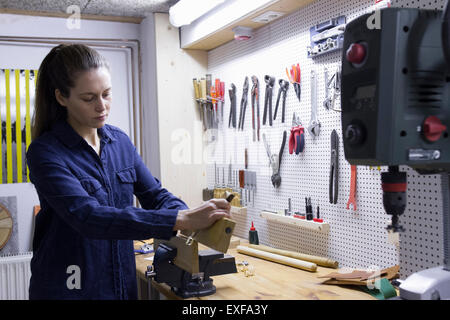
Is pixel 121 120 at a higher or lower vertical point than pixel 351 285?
higher

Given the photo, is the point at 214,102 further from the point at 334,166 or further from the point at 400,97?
the point at 400,97

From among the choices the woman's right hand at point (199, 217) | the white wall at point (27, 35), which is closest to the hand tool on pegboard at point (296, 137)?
the woman's right hand at point (199, 217)

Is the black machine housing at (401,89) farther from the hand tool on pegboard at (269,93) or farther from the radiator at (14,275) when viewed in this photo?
the radiator at (14,275)

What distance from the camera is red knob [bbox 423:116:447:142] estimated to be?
933 millimetres

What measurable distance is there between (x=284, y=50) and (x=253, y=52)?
347 millimetres

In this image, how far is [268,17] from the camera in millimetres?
2389

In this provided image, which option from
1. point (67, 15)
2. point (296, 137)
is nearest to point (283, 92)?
point (296, 137)

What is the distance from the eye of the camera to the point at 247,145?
2.81 meters

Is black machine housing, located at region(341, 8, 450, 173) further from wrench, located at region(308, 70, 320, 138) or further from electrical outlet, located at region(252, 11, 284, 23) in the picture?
electrical outlet, located at region(252, 11, 284, 23)

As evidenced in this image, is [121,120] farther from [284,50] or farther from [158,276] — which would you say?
[158,276]

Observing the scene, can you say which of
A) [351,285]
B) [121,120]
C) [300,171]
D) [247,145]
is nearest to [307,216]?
[300,171]

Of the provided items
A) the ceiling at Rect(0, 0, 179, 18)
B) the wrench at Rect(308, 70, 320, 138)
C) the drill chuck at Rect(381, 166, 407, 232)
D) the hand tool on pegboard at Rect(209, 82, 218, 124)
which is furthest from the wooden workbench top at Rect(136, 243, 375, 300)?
the ceiling at Rect(0, 0, 179, 18)

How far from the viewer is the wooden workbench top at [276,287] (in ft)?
5.51
